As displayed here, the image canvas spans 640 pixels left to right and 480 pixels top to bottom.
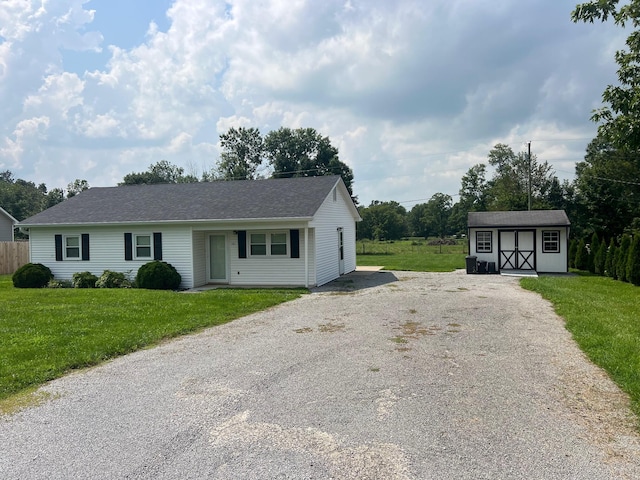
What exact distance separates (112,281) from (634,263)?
715 inches

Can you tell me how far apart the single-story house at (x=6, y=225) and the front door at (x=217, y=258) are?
871 inches

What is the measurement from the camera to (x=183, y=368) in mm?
6164

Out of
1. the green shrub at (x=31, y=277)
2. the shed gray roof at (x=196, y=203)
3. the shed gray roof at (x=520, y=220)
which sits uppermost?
the shed gray roof at (x=196, y=203)

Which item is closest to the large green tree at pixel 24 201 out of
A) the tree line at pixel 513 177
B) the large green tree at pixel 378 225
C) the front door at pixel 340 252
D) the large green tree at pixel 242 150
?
the tree line at pixel 513 177

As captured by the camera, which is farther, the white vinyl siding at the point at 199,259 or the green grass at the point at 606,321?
the white vinyl siding at the point at 199,259

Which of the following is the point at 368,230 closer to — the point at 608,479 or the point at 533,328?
the point at 533,328

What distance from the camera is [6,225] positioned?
3266cm

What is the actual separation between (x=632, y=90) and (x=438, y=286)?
7597 millimetres

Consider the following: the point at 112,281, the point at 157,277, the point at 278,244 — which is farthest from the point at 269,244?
the point at 112,281

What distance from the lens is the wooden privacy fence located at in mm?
22938

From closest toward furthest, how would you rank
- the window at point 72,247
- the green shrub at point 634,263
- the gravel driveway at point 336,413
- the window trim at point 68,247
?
the gravel driveway at point 336,413 → the green shrub at point 634,263 → the window trim at point 68,247 → the window at point 72,247

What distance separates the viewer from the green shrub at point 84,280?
55.3ft

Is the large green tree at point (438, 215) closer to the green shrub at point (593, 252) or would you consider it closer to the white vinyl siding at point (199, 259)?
the green shrub at point (593, 252)

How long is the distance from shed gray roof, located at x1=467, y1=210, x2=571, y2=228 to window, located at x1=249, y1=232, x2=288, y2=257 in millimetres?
9792
